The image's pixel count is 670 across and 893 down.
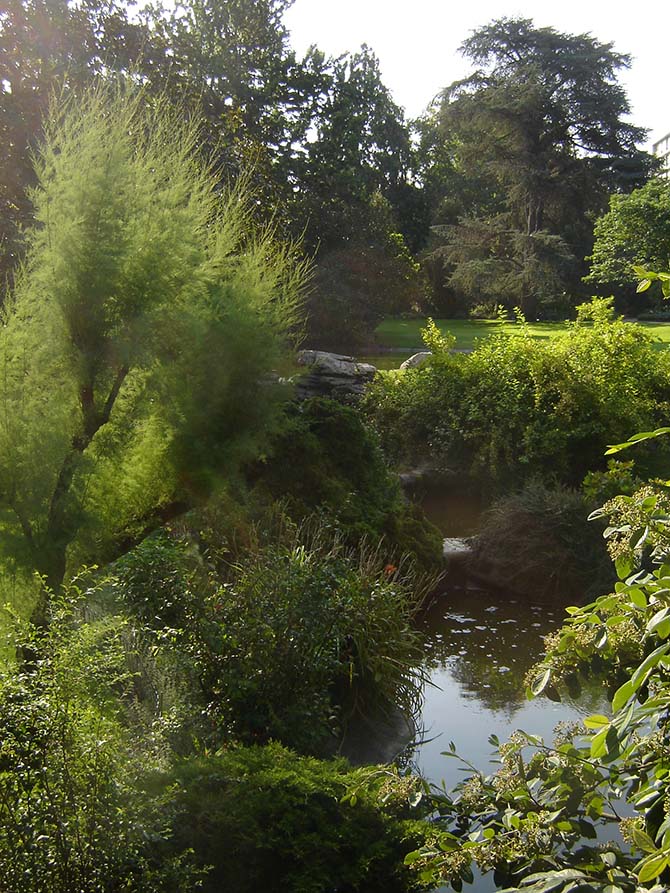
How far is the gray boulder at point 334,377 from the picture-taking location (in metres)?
13.6

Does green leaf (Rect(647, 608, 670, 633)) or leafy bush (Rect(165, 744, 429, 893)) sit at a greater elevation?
green leaf (Rect(647, 608, 670, 633))

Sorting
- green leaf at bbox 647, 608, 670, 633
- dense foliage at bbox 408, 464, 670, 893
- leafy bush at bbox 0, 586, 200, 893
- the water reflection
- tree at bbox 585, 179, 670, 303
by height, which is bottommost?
the water reflection

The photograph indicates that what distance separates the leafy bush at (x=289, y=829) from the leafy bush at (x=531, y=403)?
7953 mm

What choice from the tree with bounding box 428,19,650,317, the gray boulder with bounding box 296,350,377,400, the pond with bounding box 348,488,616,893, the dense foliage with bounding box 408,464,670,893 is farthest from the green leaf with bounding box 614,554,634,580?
the tree with bounding box 428,19,650,317

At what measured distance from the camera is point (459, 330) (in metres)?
31.5

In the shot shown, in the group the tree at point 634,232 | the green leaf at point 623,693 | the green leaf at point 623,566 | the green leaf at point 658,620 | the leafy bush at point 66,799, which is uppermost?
the tree at point 634,232

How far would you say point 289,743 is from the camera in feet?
16.4

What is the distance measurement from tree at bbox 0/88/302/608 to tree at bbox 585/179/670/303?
72.0ft

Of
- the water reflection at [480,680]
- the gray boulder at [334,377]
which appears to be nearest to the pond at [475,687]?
the water reflection at [480,680]

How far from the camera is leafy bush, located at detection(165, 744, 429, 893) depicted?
12.1ft

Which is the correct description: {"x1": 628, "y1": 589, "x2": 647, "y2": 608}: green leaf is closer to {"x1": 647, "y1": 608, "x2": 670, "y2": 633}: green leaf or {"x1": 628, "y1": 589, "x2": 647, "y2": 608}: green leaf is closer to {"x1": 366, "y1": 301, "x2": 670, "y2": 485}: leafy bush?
{"x1": 647, "y1": 608, "x2": 670, "y2": 633}: green leaf

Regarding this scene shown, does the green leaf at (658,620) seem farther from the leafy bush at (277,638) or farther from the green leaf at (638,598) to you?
the leafy bush at (277,638)

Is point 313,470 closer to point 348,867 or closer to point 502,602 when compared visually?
point 502,602

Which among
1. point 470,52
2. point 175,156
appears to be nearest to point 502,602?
point 175,156
